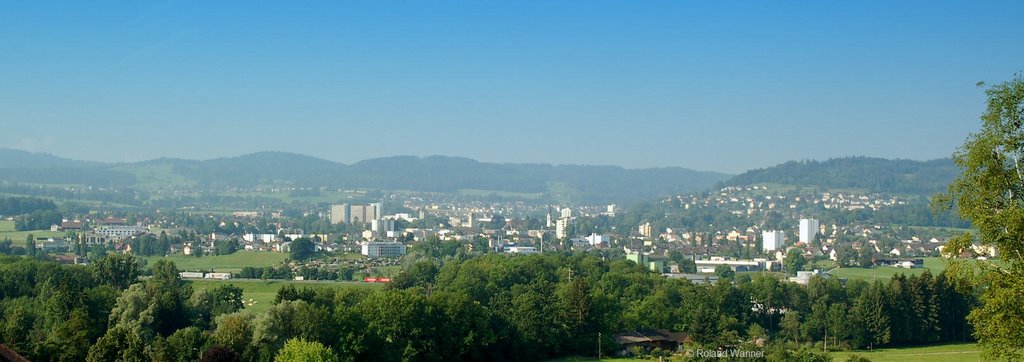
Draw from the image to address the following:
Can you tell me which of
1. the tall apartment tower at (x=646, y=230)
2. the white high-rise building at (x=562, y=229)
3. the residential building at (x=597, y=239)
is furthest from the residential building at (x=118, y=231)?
the tall apartment tower at (x=646, y=230)

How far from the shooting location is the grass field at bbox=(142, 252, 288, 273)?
2736 inches

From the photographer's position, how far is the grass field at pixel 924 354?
31.8 m

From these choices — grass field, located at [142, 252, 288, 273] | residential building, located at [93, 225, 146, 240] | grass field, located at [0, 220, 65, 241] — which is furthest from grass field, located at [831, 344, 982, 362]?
residential building, located at [93, 225, 146, 240]

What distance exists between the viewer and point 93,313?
32.5 meters

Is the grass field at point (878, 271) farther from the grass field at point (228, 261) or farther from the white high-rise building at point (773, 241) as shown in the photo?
the grass field at point (228, 261)

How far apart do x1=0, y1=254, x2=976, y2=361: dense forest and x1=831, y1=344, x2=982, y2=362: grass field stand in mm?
A: 1421

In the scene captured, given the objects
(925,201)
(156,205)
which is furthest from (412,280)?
(156,205)

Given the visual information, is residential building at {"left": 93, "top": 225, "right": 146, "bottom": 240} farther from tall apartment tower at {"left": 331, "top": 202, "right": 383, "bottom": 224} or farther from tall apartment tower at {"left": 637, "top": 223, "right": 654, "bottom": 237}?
tall apartment tower at {"left": 637, "top": 223, "right": 654, "bottom": 237}

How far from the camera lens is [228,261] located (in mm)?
75750

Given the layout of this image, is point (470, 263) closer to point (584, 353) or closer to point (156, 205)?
point (584, 353)

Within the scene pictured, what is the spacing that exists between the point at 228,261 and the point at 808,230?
231ft

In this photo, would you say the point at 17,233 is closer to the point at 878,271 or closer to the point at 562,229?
the point at 562,229

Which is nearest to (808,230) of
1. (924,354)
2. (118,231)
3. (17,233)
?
(118,231)

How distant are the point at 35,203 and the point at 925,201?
421ft
